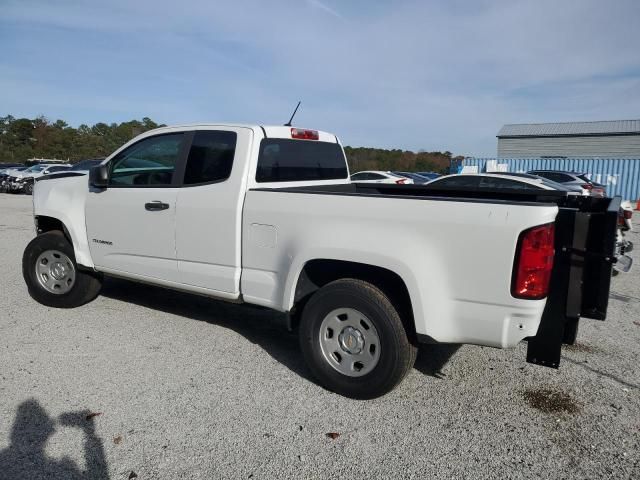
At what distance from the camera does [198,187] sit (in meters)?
4.41

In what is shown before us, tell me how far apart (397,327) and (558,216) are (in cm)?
123

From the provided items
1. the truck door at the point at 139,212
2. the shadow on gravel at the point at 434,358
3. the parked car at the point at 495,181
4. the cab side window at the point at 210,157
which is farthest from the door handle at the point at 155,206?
the parked car at the point at 495,181

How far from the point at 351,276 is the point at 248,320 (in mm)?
2062

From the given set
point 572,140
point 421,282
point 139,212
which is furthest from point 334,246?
point 572,140

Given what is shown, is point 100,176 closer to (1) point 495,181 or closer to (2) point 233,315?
(2) point 233,315

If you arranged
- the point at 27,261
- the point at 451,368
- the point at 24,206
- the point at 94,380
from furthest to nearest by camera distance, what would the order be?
the point at 24,206 < the point at 27,261 < the point at 451,368 < the point at 94,380

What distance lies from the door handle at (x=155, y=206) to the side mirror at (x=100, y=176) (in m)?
0.57

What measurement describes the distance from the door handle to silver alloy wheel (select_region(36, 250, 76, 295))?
1.53 m

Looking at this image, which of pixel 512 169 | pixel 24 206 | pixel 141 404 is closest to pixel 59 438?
pixel 141 404

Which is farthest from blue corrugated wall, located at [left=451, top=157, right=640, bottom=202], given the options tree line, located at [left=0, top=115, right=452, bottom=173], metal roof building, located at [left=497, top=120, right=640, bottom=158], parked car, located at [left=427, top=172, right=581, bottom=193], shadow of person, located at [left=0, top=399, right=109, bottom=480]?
shadow of person, located at [left=0, top=399, right=109, bottom=480]

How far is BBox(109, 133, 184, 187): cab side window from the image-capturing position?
4.72m

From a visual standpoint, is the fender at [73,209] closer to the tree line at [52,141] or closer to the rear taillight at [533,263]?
the rear taillight at [533,263]

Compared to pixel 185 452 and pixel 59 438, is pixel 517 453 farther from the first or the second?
pixel 59 438

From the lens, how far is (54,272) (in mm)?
5660
